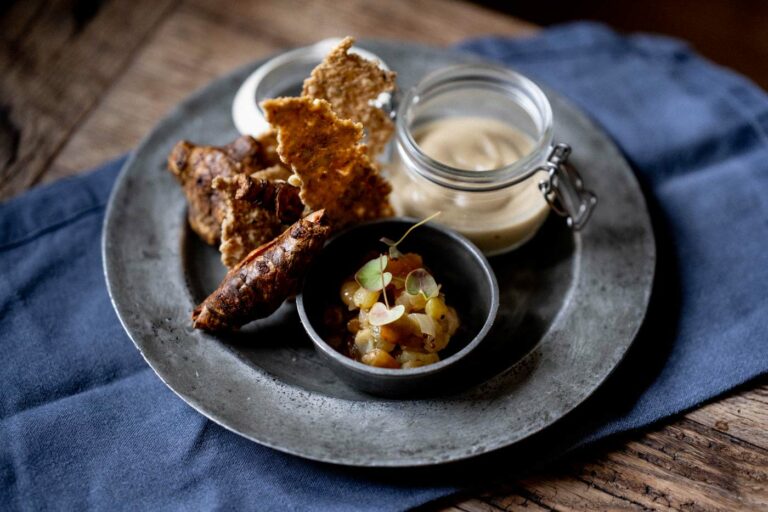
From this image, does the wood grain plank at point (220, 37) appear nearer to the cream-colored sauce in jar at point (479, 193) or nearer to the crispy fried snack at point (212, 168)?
the crispy fried snack at point (212, 168)

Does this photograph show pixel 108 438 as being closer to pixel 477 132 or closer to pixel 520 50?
pixel 477 132

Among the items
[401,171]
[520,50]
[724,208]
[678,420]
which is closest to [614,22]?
[520,50]

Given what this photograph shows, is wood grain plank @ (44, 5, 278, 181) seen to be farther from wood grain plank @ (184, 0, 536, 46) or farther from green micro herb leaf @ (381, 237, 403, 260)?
green micro herb leaf @ (381, 237, 403, 260)

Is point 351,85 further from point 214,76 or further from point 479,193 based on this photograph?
point 214,76

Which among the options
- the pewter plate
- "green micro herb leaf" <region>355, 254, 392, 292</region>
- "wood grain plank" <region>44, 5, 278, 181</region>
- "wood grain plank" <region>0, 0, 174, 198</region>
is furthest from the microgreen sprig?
"wood grain plank" <region>0, 0, 174, 198</region>

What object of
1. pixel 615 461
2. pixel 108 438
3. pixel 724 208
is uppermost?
pixel 724 208

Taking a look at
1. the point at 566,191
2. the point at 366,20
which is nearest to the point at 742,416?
the point at 566,191
